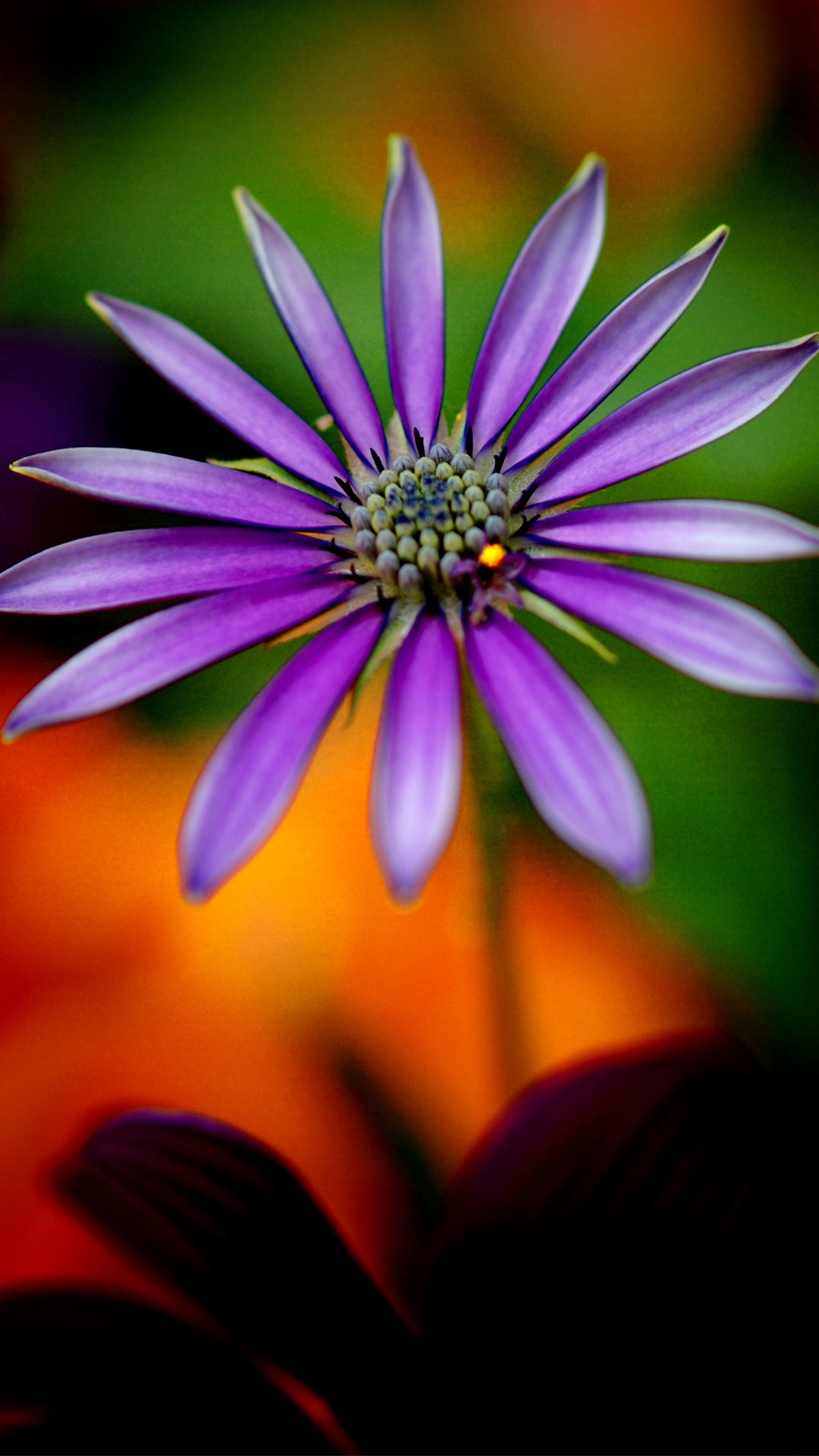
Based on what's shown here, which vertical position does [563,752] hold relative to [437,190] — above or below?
below

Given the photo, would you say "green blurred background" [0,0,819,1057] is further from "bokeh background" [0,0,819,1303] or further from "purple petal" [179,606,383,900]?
"purple petal" [179,606,383,900]

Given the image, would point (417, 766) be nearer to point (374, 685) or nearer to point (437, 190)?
point (374, 685)

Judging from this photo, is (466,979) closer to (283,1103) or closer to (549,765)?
(283,1103)

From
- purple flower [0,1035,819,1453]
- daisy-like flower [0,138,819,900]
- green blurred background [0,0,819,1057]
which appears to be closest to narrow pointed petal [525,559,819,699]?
daisy-like flower [0,138,819,900]

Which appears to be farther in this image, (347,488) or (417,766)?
(347,488)

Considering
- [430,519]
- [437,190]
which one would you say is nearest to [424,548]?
[430,519]
